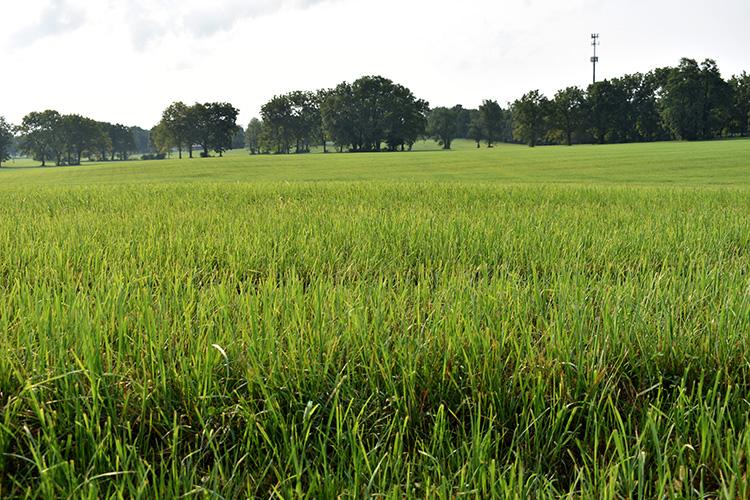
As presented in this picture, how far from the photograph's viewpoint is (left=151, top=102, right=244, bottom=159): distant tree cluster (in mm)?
101688

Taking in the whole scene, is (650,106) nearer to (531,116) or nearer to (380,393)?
(531,116)

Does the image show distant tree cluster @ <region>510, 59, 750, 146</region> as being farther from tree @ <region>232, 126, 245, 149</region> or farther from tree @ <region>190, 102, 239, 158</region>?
tree @ <region>232, 126, 245, 149</region>

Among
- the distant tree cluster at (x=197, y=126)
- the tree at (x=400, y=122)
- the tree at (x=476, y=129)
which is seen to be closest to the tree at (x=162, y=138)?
the distant tree cluster at (x=197, y=126)

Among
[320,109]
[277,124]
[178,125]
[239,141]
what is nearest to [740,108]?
[320,109]

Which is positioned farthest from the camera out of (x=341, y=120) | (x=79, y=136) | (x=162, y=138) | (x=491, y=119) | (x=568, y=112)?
(x=491, y=119)

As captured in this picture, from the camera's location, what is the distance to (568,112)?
9444cm

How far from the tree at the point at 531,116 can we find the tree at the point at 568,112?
198 centimetres

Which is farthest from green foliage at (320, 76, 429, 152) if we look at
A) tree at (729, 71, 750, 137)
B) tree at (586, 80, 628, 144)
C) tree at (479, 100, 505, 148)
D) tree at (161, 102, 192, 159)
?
tree at (729, 71, 750, 137)

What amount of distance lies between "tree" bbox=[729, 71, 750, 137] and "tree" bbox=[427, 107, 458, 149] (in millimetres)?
52429

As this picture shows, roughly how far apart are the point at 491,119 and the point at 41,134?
9707 centimetres

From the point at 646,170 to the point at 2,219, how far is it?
97.6ft

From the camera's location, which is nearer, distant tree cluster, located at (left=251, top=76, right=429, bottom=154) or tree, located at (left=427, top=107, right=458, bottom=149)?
distant tree cluster, located at (left=251, top=76, right=429, bottom=154)

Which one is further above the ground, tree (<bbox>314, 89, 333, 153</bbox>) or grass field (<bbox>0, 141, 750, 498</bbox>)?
tree (<bbox>314, 89, 333, 153</bbox>)

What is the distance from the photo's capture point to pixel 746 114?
276 ft
